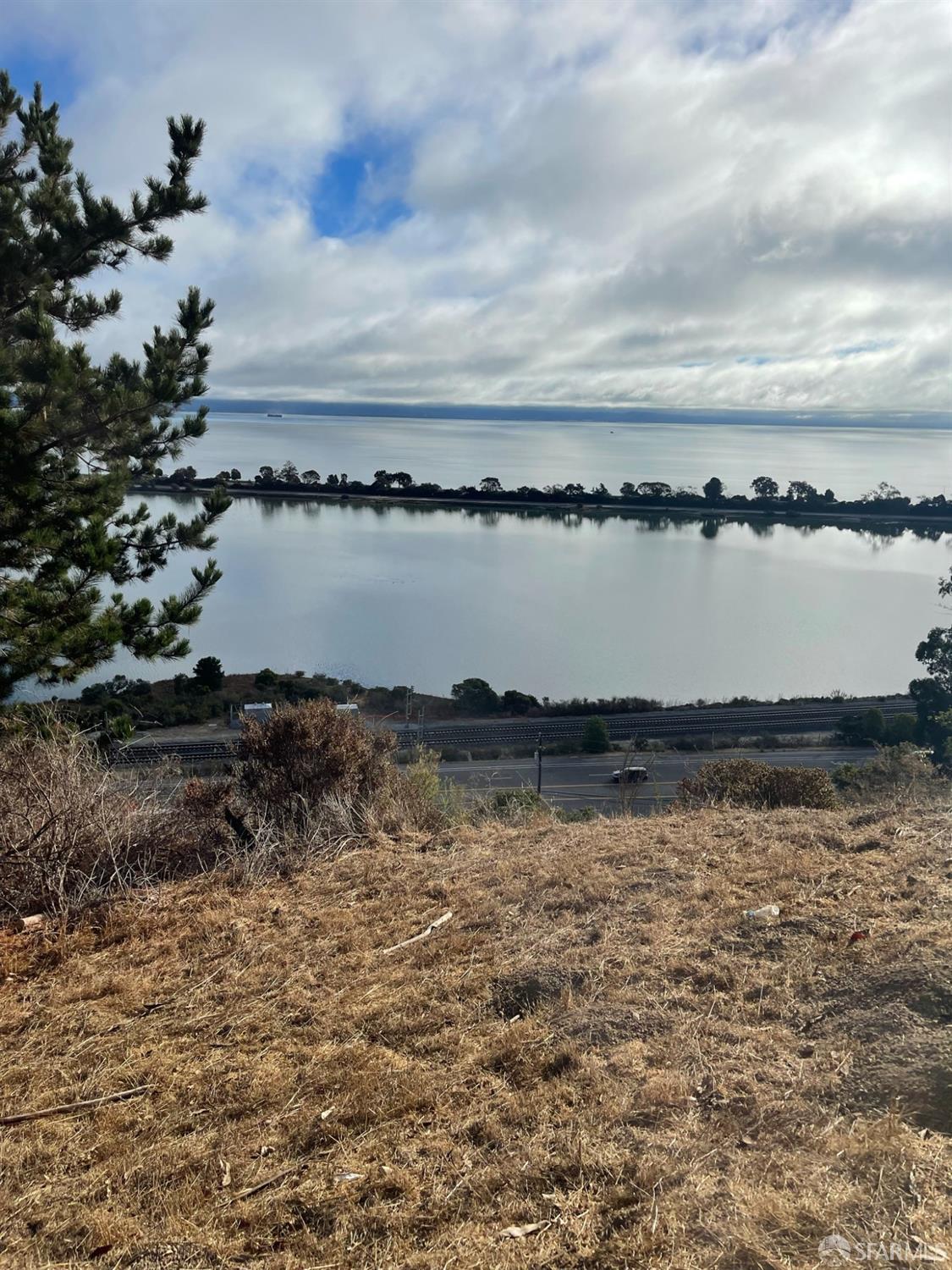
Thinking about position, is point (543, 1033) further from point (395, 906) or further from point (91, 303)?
point (91, 303)

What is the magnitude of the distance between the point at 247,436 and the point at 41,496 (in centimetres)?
13981

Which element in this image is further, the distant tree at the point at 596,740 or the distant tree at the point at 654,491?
the distant tree at the point at 654,491

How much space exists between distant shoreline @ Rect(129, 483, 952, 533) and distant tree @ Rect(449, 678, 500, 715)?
40.9m

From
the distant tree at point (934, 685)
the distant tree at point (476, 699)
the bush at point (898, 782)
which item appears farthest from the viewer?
Result: the distant tree at point (476, 699)

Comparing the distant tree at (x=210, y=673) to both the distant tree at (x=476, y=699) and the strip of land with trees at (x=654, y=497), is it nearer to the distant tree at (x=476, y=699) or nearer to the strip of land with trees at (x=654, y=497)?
the distant tree at (x=476, y=699)

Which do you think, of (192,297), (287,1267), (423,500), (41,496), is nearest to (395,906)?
(287,1267)

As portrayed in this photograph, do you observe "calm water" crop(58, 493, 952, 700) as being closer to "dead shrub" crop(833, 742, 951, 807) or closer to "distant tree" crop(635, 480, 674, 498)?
"distant tree" crop(635, 480, 674, 498)

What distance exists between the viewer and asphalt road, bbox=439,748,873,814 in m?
15.4

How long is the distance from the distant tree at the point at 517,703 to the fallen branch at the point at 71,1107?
2309cm

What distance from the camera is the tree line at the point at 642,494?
62625mm

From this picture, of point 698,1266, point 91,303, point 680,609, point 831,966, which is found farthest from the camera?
point 680,609

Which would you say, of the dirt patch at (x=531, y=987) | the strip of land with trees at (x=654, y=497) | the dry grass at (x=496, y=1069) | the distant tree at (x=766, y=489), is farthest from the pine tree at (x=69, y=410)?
the distant tree at (x=766, y=489)

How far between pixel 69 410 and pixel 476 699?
Result: 20.3 meters

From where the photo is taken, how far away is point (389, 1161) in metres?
2.04
